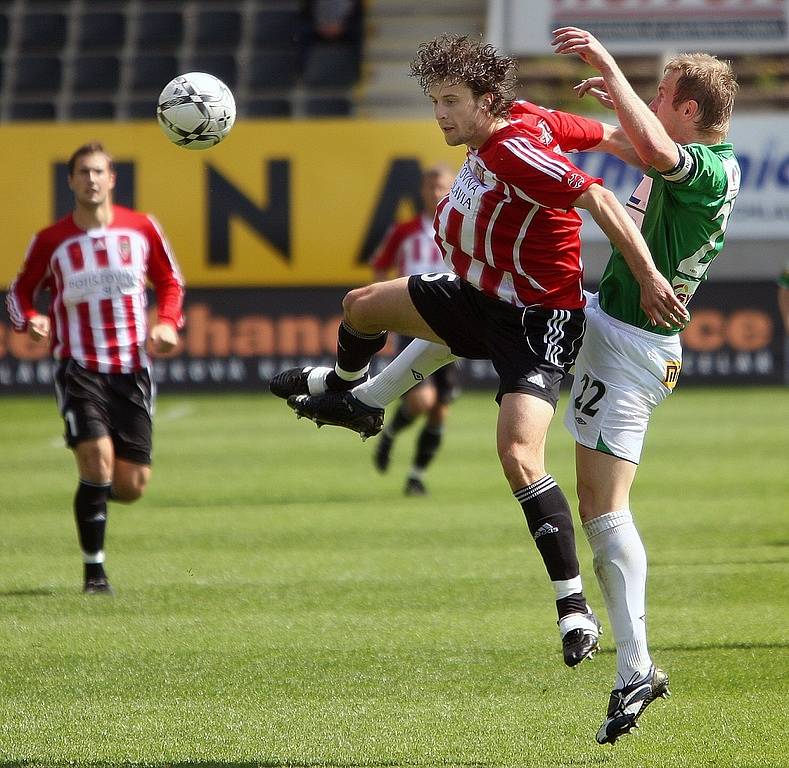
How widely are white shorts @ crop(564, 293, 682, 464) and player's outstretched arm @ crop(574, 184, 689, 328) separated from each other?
0.90 feet

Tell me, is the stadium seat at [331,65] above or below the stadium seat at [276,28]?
below

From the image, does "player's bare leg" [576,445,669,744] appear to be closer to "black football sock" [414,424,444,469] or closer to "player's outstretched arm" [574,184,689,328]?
"player's outstretched arm" [574,184,689,328]

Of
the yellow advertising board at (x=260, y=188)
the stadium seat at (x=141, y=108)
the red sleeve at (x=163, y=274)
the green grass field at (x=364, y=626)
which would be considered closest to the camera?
the green grass field at (x=364, y=626)

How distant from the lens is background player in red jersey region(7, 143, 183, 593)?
300 inches

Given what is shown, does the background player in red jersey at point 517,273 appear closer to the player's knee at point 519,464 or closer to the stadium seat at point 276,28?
the player's knee at point 519,464

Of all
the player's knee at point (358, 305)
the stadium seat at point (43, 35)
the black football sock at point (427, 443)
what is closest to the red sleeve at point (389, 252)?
the black football sock at point (427, 443)

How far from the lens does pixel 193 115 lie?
6078 mm

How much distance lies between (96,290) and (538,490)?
3.61m

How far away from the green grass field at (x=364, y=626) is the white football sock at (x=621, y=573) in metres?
0.41

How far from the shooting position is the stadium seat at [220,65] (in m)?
23.7

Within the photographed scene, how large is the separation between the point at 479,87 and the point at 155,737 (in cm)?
257

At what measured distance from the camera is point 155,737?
504cm

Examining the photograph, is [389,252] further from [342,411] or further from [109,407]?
[342,411]

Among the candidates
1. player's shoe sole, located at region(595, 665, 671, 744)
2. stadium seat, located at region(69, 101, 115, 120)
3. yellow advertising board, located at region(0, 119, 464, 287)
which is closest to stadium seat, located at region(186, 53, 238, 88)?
stadium seat, located at region(69, 101, 115, 120)
